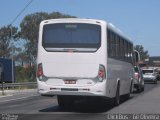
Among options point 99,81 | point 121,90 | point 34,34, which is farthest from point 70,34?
point 34,34

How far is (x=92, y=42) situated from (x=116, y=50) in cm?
274

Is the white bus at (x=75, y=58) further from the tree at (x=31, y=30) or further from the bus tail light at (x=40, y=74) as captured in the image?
the tree at (x=31, y=30)

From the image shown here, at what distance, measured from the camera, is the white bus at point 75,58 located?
1692cm

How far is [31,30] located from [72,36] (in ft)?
195

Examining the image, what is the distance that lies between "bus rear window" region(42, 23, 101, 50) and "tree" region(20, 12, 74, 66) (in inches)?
2209

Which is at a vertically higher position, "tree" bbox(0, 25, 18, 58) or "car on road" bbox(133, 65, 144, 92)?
"tree" bbox(0, 25, 18, 58)

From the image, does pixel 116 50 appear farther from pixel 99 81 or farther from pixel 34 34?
pixel 34 34

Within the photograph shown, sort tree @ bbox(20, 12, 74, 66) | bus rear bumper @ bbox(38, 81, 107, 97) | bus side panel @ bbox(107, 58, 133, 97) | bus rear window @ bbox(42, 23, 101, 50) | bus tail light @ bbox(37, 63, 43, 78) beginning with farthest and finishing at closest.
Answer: tree @ bbox(20, 12, 74, 66) → bus side panel @ bbox(107, 58, 133, 97) → bus tail light @ bbox(37, 63, 43, 78) → bus rear window @ bbox(42, 23, 101, 50) → bus rear bumper @ bbox(38, 81, 107, 97)

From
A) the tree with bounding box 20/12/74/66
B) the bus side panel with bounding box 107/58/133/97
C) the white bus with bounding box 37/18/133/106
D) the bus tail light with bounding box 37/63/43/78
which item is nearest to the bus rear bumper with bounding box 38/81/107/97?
the white bus with bounding box 37/18/133/106

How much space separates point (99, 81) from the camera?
16.9 metres

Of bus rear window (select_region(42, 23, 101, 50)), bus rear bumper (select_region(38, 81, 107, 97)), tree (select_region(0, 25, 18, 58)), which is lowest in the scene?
bus rear bumper (select_region(38, 81, 107, 97))

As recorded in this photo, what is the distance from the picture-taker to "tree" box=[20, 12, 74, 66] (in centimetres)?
7412

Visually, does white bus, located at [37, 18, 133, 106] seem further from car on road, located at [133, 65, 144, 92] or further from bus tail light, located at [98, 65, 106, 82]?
car on road, located at [133, 65, 144, 92]

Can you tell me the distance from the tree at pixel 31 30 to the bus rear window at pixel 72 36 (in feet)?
184
